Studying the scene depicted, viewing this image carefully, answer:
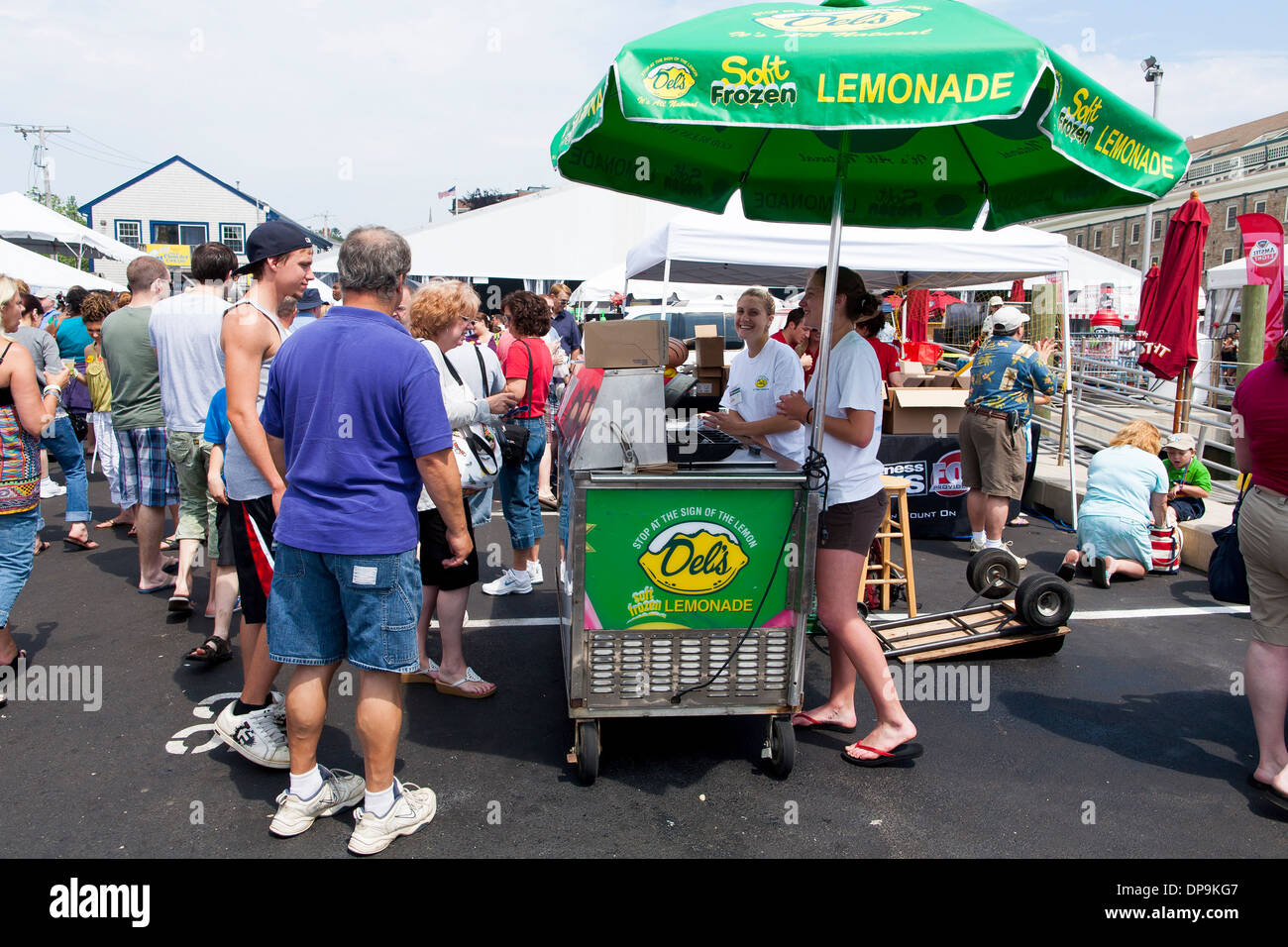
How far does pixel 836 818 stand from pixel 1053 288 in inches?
321

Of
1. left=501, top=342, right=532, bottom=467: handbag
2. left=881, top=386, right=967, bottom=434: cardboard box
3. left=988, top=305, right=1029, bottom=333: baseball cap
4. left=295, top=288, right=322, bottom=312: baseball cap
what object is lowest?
left=501, top=342, right=532, bottom=467: handbag

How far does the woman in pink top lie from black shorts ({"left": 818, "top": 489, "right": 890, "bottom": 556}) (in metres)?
1.50

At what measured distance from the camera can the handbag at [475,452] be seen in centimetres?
387

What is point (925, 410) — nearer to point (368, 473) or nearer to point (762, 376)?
point (762, 376)

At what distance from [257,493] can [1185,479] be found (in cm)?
714

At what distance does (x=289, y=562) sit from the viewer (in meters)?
2.73

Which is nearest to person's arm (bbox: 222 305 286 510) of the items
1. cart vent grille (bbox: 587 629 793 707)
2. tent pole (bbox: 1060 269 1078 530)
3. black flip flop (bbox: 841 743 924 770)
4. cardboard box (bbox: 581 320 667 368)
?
cardboard box (bbox: 581 320 667 368)

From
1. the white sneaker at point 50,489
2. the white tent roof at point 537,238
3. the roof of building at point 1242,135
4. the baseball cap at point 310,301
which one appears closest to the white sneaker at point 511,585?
the baseball cap at point 310,301

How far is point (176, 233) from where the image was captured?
45.2 meters

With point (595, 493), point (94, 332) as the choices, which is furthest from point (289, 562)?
point (94, 332)

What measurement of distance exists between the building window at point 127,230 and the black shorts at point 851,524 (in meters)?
51.3

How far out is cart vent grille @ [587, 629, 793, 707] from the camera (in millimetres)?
3240

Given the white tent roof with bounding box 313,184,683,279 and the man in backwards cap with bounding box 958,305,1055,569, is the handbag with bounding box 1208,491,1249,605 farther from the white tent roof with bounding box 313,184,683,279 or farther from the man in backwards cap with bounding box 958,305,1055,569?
the white tent roof with bounding box 313,184,683,279

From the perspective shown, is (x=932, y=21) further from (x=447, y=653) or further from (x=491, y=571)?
(x=491, y=571)
